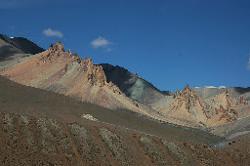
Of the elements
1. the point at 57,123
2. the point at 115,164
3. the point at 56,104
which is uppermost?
the point at 56,104

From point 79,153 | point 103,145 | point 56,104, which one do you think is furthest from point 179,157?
point 56,104

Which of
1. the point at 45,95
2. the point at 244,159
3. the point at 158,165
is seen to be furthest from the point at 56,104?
the point at 158,165

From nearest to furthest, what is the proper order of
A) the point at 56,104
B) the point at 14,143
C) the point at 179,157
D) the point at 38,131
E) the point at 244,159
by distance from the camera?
the point at 14,143 < the point at 38,131 < the point at 179,157 < the point at 244,159 < the point at 56,104

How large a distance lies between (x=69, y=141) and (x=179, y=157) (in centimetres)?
1821

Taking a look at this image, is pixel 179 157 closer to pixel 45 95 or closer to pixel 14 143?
pixel 14 143

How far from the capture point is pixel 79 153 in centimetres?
6888

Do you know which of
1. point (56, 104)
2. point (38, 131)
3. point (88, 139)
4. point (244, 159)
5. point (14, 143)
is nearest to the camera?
point (14, 143)

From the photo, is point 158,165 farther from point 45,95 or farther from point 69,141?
point 45,95

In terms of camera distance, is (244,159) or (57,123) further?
(244,159)

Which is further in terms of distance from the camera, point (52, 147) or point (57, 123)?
point (57, 123)

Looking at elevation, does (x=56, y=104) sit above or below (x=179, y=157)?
above

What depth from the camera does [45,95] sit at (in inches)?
6590

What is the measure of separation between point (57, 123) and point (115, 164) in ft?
31.2

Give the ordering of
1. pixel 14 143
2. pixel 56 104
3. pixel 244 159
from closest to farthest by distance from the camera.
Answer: pixel 14 143
pixel 244 159
pixel 56 104
